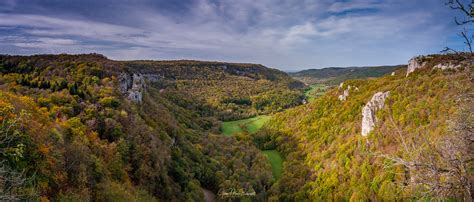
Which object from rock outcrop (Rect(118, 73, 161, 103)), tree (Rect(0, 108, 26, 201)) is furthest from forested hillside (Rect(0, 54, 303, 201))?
rock outcrop (Rect(118, 73, 161, 103))

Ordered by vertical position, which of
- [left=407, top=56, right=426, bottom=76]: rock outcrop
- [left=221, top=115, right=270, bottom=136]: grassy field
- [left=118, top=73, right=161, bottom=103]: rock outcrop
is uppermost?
[left=407, top=56, right=426, bottom=76]: rock outcrop

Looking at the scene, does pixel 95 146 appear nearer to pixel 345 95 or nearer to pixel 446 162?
pixel 446 162

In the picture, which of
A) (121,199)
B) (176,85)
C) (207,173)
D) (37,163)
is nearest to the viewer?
(37,163)

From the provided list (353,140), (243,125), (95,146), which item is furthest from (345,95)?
(95,146)

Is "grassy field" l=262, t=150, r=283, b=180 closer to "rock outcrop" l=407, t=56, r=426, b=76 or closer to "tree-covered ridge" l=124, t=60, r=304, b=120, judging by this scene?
"tree-covered ridge" l=124, t=60, r=304, b=120

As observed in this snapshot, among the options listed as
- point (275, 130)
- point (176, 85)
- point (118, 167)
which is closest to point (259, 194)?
point (118, 167)

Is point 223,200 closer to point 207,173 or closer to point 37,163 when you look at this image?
point 207,173
